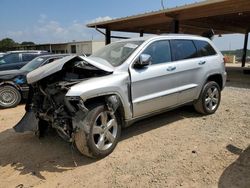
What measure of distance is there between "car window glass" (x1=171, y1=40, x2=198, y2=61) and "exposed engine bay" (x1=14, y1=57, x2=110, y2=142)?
180cm

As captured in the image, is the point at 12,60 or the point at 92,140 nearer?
the point at 92,140

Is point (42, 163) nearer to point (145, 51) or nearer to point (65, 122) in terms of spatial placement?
point (65, 122)

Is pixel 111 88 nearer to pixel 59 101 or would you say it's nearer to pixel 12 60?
pixel 59 101

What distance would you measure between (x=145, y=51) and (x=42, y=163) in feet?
8.47

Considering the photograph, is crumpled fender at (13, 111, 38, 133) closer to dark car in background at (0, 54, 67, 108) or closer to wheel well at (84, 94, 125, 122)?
wheel well at (84, 94, 125, 122)

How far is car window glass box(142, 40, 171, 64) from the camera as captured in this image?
194 inches

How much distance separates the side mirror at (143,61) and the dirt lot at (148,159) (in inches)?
53.0

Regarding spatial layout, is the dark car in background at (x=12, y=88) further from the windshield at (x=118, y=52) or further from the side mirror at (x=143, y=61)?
the side mirror at (x=143, y=61)

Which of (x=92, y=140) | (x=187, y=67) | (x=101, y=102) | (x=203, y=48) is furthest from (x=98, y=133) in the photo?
(x=203, y=48)

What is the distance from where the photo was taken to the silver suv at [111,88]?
3875mm

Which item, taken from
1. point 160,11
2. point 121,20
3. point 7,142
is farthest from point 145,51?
point 121,20

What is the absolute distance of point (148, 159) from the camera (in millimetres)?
4047

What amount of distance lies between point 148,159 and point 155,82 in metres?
1.45

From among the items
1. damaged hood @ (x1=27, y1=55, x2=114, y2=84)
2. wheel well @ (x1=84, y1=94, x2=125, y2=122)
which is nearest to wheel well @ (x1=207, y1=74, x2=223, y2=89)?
wheel well @ (x1=84, y1=94, x2=125, y2=122)
